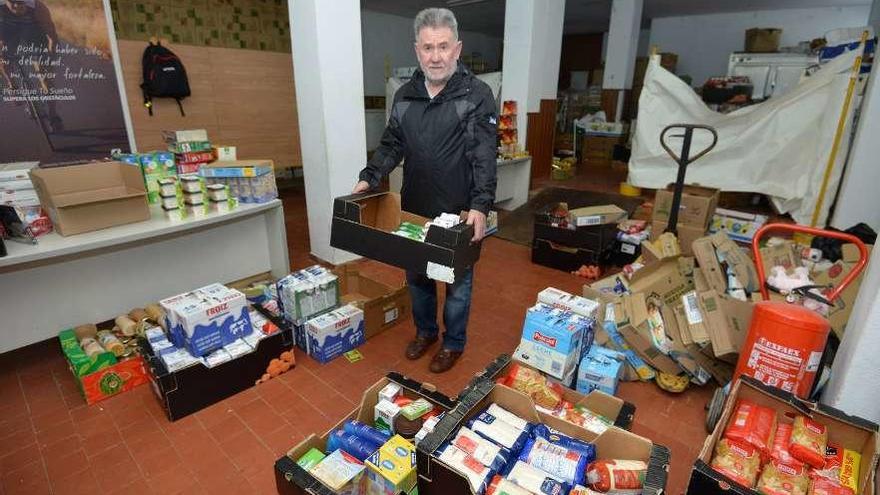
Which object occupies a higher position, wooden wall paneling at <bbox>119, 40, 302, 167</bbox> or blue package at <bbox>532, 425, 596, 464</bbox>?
wooden wall paneling at <bbox>119, 40, 302, 167</bbox>

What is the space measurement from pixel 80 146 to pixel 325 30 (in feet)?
10.3

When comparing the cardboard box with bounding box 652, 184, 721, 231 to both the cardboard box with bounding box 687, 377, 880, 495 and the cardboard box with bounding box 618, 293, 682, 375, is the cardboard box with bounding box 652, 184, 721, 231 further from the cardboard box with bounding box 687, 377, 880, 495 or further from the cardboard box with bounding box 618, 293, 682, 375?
the cardboard box with bounding box 687, 377, 880, 495

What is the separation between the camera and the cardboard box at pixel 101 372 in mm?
2090

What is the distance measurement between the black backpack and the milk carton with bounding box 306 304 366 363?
13.1 ft

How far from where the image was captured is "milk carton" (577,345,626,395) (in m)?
2.11

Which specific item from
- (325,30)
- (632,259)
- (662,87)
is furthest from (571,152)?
(325,30)

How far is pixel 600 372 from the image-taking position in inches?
83.1

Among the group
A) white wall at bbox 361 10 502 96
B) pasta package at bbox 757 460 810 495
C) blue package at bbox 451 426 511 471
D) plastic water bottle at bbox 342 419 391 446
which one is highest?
white wall at bbox 361 10 502 96

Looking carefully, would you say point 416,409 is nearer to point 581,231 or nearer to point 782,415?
point 782,415

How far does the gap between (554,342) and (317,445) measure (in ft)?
3.58

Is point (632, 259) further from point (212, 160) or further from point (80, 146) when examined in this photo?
point (80, 146)

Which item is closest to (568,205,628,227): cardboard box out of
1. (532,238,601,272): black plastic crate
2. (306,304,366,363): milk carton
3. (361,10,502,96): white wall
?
(532,238,601,272): black plastic crate

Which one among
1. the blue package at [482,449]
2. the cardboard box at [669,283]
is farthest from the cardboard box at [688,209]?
the blue package at [482,449]

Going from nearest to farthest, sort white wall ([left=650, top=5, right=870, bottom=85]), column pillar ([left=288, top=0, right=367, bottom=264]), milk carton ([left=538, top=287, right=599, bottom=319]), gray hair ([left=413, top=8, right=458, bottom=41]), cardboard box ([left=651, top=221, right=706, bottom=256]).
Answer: gray hair ([left=413, top=8, right=458, bottom=41]) → milk carton ([left=538, top=287, right=599, bottom=319]) → column pillar ([left=288, top=0, right=367, bottom=264]) → cardboard box ([left=651, top=221, right=706, bottom=256]) → white wall ([left=650, top=5, right=870, bottom=85])
